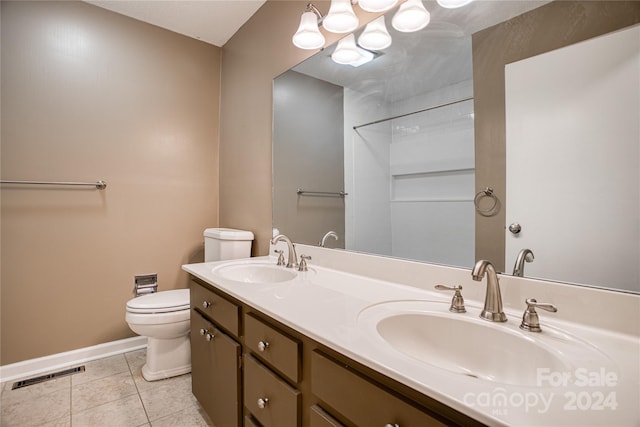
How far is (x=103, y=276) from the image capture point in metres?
2.14

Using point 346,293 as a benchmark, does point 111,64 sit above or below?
above

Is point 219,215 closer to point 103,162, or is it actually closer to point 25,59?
point 103,162

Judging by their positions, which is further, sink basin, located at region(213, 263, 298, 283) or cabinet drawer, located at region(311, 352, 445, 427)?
sink basin, located at region(213, 263, 298, 283)

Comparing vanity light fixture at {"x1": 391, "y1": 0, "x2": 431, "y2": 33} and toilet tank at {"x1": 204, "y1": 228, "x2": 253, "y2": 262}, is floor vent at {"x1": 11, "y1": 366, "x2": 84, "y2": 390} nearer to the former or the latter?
toilet tank at {"x1": 204, "y1": 228, "x2": 253, "y2": 262}

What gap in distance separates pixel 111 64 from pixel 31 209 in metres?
1.13

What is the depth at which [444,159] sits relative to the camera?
3.62ft

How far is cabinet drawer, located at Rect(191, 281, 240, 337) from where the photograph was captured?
1.16 meters

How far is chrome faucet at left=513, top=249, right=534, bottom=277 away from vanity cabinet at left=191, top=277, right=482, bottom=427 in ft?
1.81

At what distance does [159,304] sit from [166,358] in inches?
14.9

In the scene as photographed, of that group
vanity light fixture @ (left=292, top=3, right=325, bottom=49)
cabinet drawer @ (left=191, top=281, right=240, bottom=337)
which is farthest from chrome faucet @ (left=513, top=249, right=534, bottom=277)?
vanity light fixture @ (left=292, top=3, right=325, bottom=49)

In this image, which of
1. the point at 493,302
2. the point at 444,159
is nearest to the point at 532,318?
the point at 493,302

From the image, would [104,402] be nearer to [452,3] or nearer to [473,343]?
[473,343]

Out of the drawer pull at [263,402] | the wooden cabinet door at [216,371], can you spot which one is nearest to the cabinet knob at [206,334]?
the wooden cabinet door at [216,371]

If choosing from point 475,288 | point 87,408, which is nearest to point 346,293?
point 475,288
